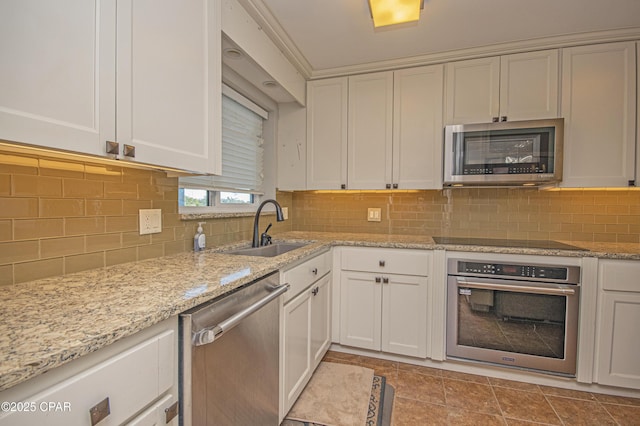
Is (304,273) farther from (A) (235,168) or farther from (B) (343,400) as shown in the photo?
(A) (235,168)

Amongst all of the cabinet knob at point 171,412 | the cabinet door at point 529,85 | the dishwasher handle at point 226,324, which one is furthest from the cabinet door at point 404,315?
the cabinet knob at point 171,412

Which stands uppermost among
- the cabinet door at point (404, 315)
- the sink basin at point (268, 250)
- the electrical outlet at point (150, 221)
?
the electrical outlet at point (150, 221)

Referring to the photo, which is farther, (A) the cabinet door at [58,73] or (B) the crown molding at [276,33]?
(B) the crown molding at [276,33]

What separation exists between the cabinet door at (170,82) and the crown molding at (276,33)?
399mm

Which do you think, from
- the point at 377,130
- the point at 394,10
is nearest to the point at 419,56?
the point at 377,130

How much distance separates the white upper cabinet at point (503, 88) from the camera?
2.10 m

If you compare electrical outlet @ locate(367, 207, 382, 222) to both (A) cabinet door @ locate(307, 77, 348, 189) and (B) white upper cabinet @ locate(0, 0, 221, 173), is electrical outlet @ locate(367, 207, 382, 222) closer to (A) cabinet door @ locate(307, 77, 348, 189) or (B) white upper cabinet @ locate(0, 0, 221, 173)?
(A) cabinet door @ locate(307, 77, 348, 189)

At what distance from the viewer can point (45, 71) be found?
734mm

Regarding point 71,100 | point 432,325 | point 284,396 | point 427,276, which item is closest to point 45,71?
point 71,100

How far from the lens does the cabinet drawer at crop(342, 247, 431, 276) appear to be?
6.77ft

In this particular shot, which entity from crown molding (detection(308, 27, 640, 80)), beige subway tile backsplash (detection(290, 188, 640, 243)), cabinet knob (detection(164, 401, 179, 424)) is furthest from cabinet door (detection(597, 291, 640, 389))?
cabinet knob (detection(164, 401, 179, 424))

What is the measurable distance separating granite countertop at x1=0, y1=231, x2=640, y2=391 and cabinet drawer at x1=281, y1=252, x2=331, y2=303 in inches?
5.4

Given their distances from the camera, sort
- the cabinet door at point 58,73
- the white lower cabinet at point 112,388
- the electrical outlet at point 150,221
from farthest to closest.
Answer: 1. the electrical outlet at point 150,221
2. the cabinet door at point 58,73
3. the white lower cabinet at point 112,388

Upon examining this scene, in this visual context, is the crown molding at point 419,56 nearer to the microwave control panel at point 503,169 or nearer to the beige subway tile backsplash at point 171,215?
the microwave control panel at point 503,169
